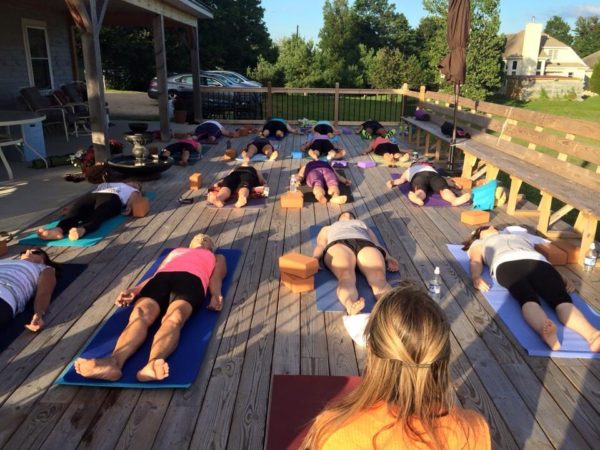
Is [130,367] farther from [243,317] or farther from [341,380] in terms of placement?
[341,380]

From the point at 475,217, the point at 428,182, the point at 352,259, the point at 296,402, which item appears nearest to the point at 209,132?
the point at 428,182

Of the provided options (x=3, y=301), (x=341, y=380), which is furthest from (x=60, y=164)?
(x=341, y=380)

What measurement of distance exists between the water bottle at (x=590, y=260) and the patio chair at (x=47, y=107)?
9646 millimetres

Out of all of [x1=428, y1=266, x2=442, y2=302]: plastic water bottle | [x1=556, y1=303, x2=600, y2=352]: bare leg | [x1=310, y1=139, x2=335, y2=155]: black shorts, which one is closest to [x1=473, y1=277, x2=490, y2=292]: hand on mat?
[x1=428, y1=266, x2=442, y2=302]: plastic water bottle

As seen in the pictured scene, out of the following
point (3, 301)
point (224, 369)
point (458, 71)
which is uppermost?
point (458, 71)

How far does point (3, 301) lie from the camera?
3.20 m

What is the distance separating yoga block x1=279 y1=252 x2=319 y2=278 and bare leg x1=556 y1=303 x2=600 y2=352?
5.63 feet

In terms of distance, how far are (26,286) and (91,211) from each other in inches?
78.0

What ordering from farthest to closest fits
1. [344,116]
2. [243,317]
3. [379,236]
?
1. [344,116]
2. [379,236]
3. [243,317]

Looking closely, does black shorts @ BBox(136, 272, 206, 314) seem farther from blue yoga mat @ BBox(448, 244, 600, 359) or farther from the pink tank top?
blue yoga mat @ BBox(448, 244, 600, 359)

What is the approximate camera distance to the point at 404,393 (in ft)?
4.55

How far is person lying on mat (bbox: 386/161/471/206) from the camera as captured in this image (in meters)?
6.23

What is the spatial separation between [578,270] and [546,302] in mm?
1026

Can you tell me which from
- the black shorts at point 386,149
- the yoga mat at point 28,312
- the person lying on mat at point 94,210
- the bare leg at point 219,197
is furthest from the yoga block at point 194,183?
the black shorts at point 386,149
